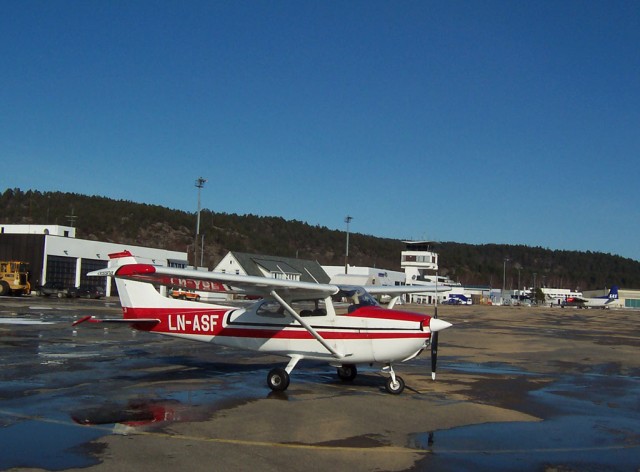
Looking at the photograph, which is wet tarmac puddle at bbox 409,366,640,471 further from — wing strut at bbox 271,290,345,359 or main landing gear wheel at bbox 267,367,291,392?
main landing gear wheel at bbox 267,367,291,392

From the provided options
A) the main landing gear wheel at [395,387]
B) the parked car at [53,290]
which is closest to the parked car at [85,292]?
the parked car at [53,290]

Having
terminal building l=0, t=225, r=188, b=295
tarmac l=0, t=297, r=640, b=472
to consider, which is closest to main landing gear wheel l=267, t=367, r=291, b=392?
tarmac l=0, t=297, r=640, b=472

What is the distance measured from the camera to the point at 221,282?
12.0 metres

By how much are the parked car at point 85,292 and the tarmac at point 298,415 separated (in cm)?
4188

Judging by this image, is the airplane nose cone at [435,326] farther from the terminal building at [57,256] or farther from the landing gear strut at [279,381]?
the terminal building at [57,256]

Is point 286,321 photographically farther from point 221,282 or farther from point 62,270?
point 62,270

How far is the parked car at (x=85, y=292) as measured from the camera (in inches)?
2292

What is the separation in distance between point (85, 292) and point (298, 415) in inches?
2138

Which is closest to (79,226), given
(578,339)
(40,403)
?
(578,339)

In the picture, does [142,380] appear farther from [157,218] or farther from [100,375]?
[157,218]

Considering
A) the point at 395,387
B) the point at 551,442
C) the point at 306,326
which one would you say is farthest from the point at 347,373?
the point at 551,442

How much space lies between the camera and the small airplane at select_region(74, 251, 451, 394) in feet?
40.1

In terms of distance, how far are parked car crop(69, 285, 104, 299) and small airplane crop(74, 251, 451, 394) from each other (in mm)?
47322

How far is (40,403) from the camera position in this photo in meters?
10.4
